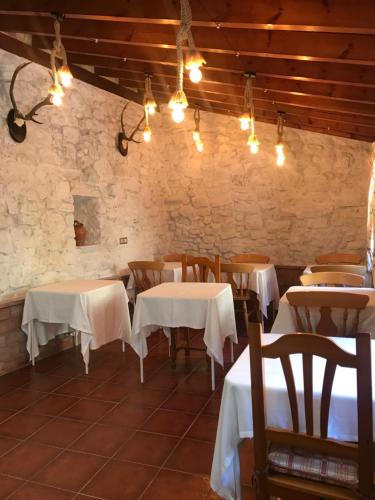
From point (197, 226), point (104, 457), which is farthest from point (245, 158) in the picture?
point (104, 457)

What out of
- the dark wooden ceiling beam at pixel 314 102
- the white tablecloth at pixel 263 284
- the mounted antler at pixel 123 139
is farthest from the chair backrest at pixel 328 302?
the mounted antler at pixel 123 139

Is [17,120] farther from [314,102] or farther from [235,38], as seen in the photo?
[314,102]

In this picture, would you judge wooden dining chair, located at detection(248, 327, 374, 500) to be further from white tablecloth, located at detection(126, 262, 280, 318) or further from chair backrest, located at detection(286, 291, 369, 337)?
white tablecloth, located at detection(126, 262, 280, 318)

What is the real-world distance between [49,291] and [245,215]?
11.5ft

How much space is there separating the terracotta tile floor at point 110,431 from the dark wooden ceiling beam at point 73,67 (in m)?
3.12

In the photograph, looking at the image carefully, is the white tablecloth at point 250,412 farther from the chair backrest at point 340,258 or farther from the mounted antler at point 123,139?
the mounted antler at point 123,139

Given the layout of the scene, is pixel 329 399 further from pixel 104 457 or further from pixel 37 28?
pixel 37 28

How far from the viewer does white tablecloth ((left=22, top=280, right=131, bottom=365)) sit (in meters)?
3.79

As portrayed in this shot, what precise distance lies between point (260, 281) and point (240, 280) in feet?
0.95

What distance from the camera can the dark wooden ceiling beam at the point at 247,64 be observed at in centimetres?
318

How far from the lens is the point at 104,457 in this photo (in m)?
2.54

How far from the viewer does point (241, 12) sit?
255 cm

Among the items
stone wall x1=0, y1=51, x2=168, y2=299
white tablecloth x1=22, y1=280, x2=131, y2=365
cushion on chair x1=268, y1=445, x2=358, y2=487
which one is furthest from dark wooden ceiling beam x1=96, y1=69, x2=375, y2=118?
cushion on chair x1=268, y1=445, x2=358, y2=487

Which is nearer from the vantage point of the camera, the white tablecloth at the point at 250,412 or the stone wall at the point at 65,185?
the white tablecloth at the point at 250,412
